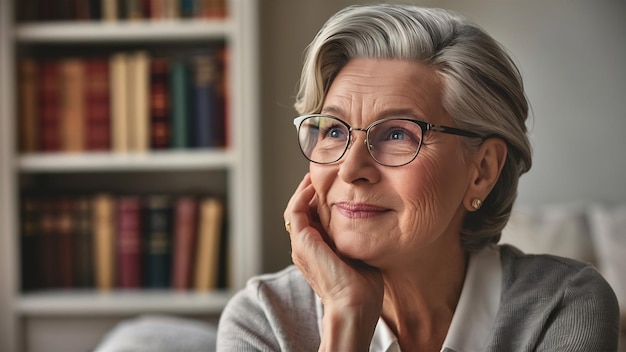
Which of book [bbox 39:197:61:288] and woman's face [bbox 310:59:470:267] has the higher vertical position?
woman's face [bbox 310:59:470:267]

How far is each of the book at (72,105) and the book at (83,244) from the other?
0.59 ft

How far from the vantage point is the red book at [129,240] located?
2.32 m

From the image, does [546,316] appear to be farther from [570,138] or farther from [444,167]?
[570,138]

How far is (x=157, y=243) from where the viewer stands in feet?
7.66

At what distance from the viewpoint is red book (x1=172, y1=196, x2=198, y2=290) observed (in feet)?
7.61

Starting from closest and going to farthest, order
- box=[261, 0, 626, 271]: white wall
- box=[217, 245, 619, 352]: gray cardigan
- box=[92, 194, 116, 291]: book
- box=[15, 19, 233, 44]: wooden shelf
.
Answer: box=[217, 245, 619, 352]: gray cardigan → box=[261, 0, 626, 271]: white wall → box=[15, 19, 233, 44]: wooden shelf → box=[92, 194, 116, 291]: book

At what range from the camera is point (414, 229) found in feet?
2.58

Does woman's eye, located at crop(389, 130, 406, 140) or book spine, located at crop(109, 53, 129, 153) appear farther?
book spine, located at crop(109, 53, 129, 153)

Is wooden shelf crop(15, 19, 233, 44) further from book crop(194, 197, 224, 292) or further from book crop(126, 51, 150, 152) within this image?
book crop(194, 197, 224, 292)

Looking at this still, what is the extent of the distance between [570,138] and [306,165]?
4.07 feet

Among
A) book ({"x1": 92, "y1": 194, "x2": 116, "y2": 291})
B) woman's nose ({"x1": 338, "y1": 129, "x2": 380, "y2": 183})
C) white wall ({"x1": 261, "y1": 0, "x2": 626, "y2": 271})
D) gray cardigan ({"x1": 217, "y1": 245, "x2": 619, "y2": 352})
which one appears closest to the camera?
woman's nose ({"x1": 338, "y1": 129, "x2": 380, "y2": 183})

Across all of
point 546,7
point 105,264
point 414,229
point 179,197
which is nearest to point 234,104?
point 179,197

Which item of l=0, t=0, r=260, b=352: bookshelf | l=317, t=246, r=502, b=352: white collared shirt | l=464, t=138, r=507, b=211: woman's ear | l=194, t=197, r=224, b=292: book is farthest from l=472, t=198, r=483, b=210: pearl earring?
l=194, t=197, r=224, b=292: book

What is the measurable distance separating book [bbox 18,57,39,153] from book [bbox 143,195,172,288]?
42 centimetres
